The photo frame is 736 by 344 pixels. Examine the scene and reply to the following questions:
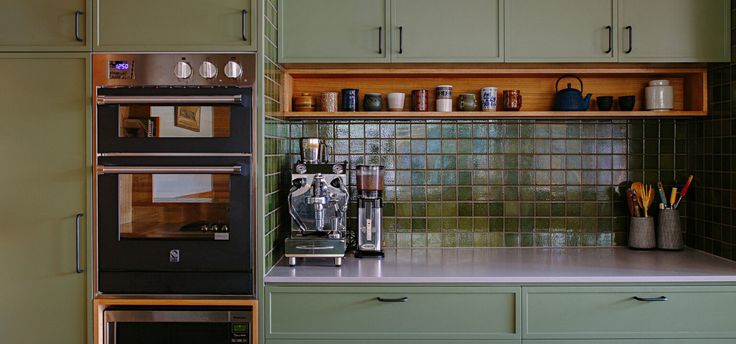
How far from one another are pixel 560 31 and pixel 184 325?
78.1 inches

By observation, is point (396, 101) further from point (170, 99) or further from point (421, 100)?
point (170, 99)

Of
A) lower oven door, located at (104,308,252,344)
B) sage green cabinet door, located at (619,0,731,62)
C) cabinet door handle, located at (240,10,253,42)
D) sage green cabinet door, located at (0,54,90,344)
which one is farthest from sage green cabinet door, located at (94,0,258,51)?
sage green cabinet door, located at (619,0,731,62)

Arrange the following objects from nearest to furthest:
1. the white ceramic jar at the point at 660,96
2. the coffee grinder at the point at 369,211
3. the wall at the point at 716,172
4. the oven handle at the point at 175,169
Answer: the oven handle at the point at 175,169 → the wall at the point at 716,172 → the coffee grinder at the point at 369,211 → the white ceramic jar at the point at 660,96

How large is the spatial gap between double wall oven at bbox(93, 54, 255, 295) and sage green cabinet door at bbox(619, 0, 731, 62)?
163cm

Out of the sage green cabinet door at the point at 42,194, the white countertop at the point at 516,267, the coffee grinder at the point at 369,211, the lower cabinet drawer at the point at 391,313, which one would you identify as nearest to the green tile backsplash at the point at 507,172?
the white countertop at the point at 516,267

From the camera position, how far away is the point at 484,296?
231 centimetres

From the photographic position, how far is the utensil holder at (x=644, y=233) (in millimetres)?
2840

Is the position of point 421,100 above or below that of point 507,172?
above

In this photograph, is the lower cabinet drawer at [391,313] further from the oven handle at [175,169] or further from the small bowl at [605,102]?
the small bowl at [605,102]

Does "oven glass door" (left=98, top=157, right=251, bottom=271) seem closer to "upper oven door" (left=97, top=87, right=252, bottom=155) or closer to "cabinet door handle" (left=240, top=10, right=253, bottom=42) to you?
"upper oven door" (left=97, top=87, right=252, bottom=155)

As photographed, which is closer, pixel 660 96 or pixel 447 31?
pixel 447 31

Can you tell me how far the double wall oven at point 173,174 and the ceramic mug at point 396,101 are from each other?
0.76 m

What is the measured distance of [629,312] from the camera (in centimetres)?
230

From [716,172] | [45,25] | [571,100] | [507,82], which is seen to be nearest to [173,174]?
[45,25]
